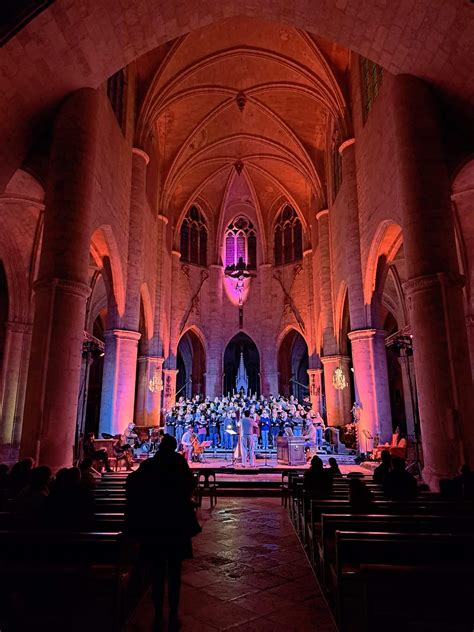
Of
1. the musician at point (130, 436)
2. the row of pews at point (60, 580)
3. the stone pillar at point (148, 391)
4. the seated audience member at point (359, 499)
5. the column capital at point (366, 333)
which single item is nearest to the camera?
the row of pews at point (60, 580)

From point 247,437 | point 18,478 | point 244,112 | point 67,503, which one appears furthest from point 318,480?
point 244,112

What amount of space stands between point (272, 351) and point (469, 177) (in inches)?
657

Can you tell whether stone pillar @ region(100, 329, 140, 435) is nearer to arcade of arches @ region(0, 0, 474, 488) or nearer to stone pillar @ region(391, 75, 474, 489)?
arcade of arches @ region(0, 0, 474, 488)

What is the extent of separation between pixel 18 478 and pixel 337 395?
1577 cm

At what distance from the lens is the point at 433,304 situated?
28.9 feet

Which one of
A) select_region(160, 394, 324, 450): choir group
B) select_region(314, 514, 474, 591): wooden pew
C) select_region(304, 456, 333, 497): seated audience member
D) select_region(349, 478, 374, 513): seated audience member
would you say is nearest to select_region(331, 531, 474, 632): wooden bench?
select_region(314, 514, 474, 591): wooden pew

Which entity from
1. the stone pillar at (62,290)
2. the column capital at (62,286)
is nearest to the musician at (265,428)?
the stone pillar at (62,290)

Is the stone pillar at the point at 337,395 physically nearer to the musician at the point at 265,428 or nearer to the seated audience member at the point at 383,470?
the musician at the point at 265,428

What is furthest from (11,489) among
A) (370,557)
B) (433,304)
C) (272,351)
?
(272,351)

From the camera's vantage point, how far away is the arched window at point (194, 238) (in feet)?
88.6

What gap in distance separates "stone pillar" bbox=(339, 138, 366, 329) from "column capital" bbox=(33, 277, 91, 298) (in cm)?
906

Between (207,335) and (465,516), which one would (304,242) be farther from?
(465,516)

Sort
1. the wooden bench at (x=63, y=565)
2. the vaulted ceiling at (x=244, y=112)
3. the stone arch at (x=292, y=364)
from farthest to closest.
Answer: the stone arch at (x=292, y=364)
the vaulted ceiling at (x=244, y=112)
the wooden bench at (x=63, y=565)

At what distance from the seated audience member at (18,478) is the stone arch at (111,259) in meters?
8.51
